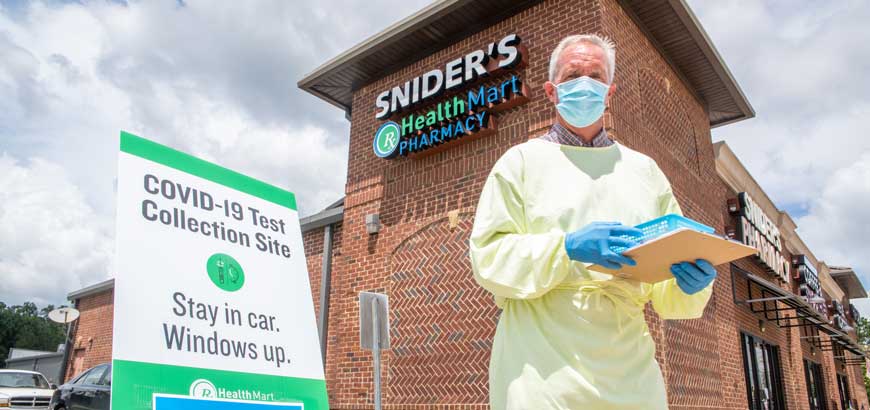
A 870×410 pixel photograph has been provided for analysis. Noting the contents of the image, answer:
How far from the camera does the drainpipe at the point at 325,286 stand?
11219mm

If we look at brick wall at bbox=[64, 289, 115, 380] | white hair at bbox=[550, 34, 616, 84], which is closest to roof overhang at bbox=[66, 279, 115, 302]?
brick wall at bbox=[64, 289, 115, 380]

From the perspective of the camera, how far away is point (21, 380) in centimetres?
1358

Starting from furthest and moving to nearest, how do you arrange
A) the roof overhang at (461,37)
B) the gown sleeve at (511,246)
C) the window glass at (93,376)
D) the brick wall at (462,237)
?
1. the window glass at (93,376)
2. the roof overhang at (461,37)
3. the brick wall at (462,237)
4. the gown sleeve at (511,246)

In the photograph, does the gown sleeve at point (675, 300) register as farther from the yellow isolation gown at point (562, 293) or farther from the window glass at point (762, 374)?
the window glass at point (762, 374)

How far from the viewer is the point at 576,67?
233 centimetres

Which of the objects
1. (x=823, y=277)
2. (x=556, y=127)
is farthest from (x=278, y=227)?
(x=823, y=277)

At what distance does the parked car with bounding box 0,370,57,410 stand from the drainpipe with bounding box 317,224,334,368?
248 inches

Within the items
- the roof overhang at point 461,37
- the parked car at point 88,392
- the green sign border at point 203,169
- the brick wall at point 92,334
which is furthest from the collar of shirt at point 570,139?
the brick wall at point 92,334

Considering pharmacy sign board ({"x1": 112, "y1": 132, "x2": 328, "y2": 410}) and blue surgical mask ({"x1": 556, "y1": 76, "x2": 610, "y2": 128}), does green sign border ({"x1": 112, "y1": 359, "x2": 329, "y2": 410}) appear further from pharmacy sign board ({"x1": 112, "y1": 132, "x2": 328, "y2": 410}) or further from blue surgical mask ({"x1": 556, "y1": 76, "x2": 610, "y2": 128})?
blue surgical mask ({"x1": 556, "y1": 76, "x2": 610, "y2": 128})

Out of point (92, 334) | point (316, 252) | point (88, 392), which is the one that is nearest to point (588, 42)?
point (88, 392)

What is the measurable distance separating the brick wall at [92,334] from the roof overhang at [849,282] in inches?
1115

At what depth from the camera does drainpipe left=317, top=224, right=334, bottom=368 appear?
1122 centimetres

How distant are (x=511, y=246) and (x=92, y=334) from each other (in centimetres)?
2230

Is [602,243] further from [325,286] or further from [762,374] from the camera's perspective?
[762,374]
